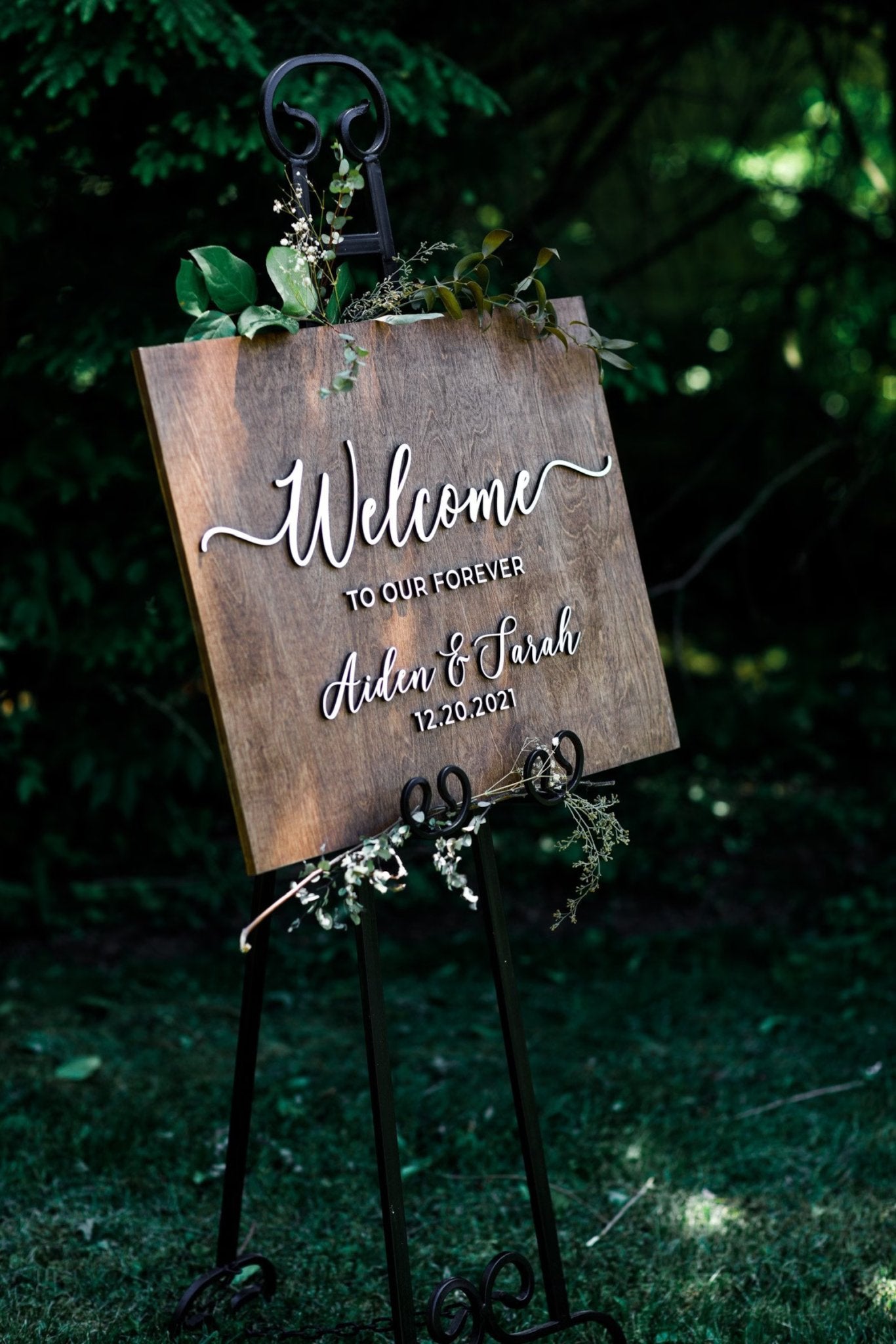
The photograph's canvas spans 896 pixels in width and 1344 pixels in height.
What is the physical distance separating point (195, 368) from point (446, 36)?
247 cm

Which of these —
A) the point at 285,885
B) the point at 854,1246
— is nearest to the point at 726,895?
the point at 285,885

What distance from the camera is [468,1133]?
3.12 m

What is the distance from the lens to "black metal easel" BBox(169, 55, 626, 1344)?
193cm

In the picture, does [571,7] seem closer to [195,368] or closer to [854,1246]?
[195,368]

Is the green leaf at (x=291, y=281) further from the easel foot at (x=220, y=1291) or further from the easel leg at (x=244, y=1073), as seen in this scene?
the easel foot at (x=220, y=1291)

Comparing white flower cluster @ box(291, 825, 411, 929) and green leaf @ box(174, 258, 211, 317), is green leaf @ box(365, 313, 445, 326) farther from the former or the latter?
white flower cluster @ box(291, 825, 411, 929)

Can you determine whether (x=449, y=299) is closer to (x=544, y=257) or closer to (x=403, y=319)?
(x=403, y=319)

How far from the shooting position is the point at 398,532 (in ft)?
6.36

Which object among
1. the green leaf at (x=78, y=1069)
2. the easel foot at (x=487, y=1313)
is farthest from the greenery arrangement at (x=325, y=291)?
the green leaf at (x=78, y=1069)

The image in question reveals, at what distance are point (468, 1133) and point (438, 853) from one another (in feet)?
4.82

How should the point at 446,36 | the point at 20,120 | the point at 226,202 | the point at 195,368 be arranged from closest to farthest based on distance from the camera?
the point at 195,368 < the point at 20,120 < the point at 226,202 < the point at 446,36

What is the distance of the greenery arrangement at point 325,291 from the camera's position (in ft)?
6.10

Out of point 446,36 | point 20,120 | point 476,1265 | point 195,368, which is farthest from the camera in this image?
point 446,36

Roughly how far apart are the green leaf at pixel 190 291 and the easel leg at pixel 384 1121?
924 mm
